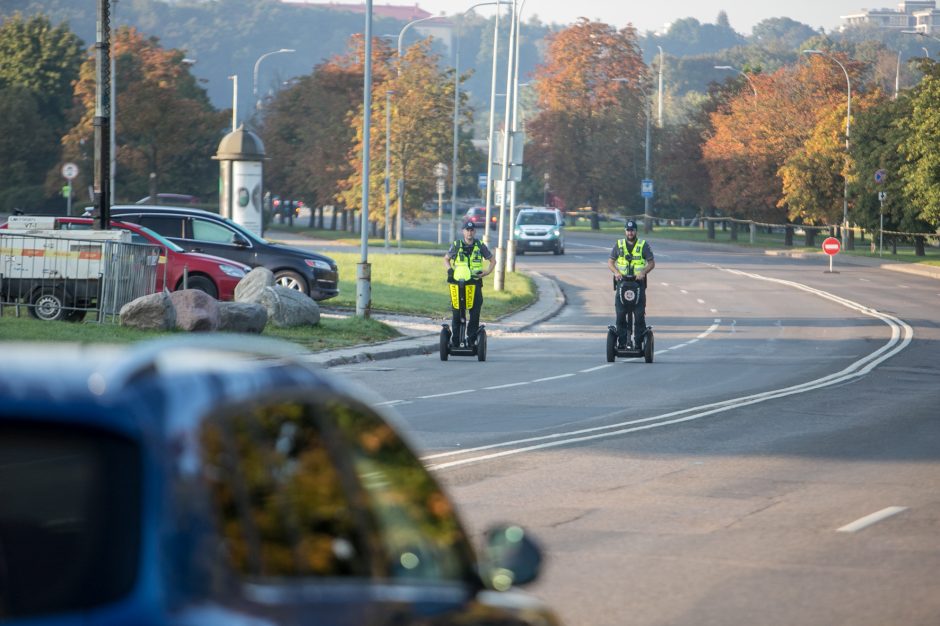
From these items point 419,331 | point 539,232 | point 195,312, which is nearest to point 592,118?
point 539,232

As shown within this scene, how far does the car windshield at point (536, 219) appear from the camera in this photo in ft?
212

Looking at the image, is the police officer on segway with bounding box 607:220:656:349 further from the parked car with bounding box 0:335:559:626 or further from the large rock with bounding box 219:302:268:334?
the parked car with bounding box 0:335:559:626

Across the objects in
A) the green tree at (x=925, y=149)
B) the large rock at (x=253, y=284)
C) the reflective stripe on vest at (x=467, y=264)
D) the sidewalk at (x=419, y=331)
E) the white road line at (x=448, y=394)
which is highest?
the green tree at (x=925, y=149)

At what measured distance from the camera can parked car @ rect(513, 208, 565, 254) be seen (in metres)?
63.9

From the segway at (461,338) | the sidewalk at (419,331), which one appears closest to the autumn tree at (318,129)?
the sidewalk at (419,331)

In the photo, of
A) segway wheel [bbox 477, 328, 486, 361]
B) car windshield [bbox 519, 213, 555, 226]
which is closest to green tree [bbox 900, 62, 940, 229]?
car windshield [bbox 519, 213, 555, 226]

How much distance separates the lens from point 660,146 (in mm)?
100125

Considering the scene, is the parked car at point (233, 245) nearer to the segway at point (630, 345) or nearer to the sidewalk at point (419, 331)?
the sidewalk at point (419, 331)

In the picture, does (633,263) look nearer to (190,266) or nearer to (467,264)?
(467,264)

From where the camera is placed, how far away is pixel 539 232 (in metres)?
63.9

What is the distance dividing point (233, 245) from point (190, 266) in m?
2.05

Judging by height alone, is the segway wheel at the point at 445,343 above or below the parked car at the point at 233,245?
below

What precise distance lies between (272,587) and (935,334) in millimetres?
Answer: 28631

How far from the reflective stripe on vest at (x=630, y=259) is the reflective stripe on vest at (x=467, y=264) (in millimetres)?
2005
